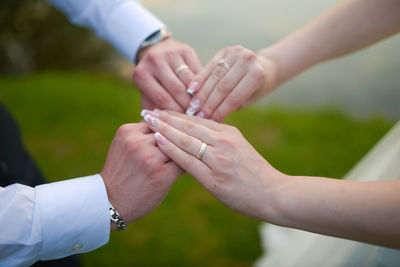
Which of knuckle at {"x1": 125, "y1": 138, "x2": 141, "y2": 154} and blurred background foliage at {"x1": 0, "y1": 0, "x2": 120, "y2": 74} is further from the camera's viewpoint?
blurred background foliage at {"x1": 0, "y1": 0, "x2": 120, "y2": 74}

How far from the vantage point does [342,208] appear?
1.01 metres

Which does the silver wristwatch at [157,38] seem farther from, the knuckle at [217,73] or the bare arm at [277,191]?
the bare arm at [277,191]

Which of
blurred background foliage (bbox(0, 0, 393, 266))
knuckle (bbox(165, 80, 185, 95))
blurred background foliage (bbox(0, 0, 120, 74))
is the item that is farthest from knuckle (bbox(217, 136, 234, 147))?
blurred background foliage (bbox(0, 0, 120, 74))

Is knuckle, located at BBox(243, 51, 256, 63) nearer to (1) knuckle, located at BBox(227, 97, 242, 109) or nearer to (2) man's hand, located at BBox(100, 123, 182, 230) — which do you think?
(1) knuckle, located at BBox(227, 97, 242, 109)

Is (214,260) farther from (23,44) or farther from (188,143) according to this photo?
(23,44)

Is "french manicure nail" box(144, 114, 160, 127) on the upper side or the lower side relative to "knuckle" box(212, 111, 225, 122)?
upper

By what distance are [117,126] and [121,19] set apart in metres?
1.70

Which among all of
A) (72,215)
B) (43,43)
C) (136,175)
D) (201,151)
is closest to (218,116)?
(201,151)

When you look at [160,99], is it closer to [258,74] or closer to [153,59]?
[153,59]

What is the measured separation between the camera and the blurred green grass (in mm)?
2352

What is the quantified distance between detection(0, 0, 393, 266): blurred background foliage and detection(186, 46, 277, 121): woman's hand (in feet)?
3.96

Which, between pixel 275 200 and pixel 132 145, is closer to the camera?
pixel 275 200

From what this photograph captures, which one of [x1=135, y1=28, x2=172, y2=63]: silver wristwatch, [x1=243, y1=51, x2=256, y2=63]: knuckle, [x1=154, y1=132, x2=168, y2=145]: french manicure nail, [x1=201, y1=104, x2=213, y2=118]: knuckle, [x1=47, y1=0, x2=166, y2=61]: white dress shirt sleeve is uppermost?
[x1=47, y1=0, x2=166, y2=61]: white dress shirt sleeve

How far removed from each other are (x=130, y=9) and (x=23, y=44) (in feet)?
12.6
